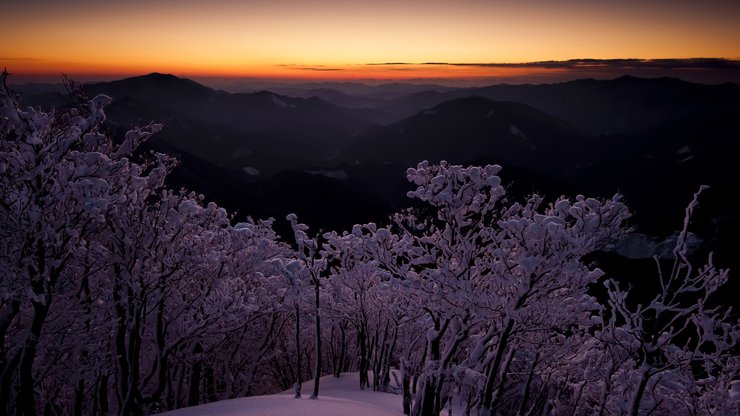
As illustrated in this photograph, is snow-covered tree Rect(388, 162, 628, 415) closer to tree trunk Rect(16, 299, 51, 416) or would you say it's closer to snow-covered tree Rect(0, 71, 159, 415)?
snow-covered tree Rect(0, 71, 159, 415)

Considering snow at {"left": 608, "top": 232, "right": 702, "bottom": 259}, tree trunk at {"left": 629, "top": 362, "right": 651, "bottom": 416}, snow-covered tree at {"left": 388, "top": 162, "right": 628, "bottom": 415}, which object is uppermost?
snow-covered tree at {"left": 388, "top": 162, "right": 628, "bottom": 415}

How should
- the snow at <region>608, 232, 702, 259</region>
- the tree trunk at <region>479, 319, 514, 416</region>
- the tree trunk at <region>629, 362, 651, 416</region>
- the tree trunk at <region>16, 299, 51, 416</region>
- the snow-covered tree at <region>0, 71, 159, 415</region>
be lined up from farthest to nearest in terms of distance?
the snow at <region>608, 232, 702, 259</region>
the tree trunk at <region>479, 319, 514, 416</region>
the tree trunk at <region>16, 299, 51, 416</region>
the tree trunk at <region>629, 362, 651, 416</region>
the snow-covered tree at <region>0, 71, 159, 415</region>

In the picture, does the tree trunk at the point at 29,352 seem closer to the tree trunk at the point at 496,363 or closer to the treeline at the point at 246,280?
the treeline at the point at 246,280

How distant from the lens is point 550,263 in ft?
40.3

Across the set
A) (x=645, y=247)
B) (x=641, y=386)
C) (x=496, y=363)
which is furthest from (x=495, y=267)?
(x=645, y=247)

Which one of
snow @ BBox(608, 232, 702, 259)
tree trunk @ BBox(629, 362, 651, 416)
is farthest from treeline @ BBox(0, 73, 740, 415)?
snow @ BBox(608, 232, 702, 259)

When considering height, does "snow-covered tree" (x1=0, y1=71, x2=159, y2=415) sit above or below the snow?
above

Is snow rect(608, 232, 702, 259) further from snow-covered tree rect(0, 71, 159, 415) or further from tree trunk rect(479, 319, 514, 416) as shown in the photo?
snow-covered tree rect(0, 71, 159, 415)

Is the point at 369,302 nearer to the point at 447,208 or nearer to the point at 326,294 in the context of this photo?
the point at 326,294

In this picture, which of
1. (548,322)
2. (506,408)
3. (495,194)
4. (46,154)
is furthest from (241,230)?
(506,408)

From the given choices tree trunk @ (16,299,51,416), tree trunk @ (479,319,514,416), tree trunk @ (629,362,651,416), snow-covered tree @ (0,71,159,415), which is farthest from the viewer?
tree trunk @ (479,319,514,416)

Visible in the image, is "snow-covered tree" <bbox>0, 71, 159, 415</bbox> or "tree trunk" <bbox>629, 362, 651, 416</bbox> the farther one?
"tree trunk" <bbox>629, 362, 651, 416</bbox>

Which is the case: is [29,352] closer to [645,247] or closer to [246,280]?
[246,280]

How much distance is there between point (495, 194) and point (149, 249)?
11.3 meters
